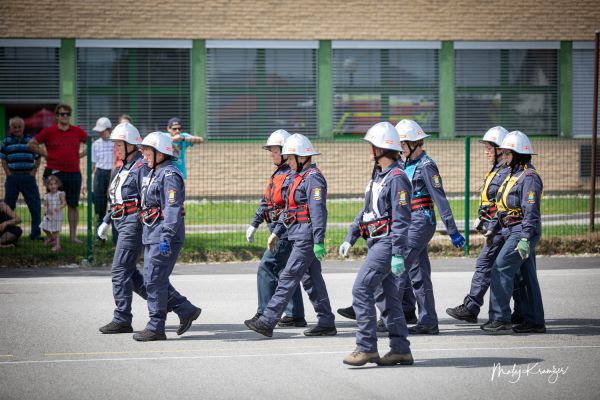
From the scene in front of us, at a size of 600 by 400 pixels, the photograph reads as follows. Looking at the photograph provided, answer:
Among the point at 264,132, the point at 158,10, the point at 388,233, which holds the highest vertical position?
the point at 158,10

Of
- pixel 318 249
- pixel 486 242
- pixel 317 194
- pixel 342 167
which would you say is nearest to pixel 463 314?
pixel 486 242

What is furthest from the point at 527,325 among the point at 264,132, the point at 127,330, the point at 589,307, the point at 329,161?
the point at 264,132

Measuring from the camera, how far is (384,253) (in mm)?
8781

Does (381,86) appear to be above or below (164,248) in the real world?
above

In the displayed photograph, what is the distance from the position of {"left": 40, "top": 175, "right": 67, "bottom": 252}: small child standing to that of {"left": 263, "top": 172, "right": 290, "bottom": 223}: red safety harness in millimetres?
6539

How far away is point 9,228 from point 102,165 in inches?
70.4

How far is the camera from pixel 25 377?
8.36 m

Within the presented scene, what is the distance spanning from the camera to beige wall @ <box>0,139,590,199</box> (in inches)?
745

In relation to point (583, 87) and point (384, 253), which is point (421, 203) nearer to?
point (384, 253)

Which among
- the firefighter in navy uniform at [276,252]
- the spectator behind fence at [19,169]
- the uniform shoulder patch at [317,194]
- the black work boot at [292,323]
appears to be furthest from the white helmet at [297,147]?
the spectator behind fence at [19,169]

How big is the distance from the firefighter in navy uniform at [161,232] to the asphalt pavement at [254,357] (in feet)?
0.81

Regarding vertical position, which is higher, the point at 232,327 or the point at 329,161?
the point at 329,161

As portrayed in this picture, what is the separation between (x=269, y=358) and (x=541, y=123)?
59.7 feet

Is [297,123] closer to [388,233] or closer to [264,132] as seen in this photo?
[264,132]
